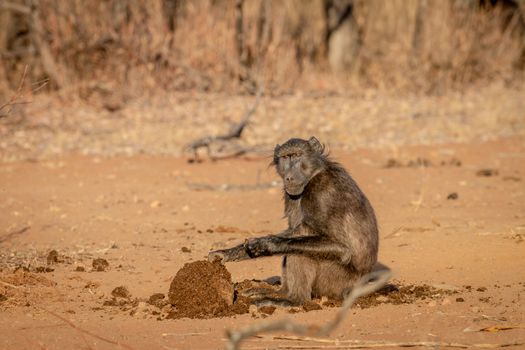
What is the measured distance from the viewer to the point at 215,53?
16.7 m

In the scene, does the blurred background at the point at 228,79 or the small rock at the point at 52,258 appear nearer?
the small rock at the point at 52,258

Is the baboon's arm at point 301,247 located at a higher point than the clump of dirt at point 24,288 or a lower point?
higher

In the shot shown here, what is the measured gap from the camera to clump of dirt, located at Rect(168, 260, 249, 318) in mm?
5785

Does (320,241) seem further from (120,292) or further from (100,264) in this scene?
(100,264)

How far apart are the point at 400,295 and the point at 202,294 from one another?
49.8 inches

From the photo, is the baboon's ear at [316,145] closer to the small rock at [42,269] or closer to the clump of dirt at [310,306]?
the clump of dirt at [310,306]

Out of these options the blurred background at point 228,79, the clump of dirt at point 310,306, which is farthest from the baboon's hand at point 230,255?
the blurred background at point 228,79

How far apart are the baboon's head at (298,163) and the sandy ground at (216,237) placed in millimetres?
807

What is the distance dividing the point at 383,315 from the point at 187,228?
3.37 m

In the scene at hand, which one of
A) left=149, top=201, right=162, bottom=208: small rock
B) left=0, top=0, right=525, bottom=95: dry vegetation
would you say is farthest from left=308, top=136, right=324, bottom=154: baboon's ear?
left=0, top=0, right=525, bottom=95: dry vegetation

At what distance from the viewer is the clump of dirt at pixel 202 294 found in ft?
19.0

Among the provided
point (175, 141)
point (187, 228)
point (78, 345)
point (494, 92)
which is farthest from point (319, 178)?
point (494, 92)

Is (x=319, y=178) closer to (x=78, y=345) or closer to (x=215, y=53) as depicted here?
(x=78, y=345)

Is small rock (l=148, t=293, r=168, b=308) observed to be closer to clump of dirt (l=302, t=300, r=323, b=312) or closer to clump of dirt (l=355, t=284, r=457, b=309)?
clump of dirt (l=302, t=300, r=323, b=312)
